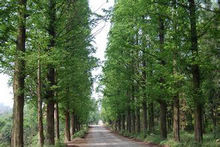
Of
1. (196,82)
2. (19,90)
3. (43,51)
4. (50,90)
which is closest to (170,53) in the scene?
(196,82)

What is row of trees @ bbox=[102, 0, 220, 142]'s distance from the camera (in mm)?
11359

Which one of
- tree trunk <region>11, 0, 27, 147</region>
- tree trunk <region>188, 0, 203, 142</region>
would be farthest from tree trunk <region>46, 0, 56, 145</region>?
tree trunk <region>188, 0, 203, 142</region>

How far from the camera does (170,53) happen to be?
497 inches

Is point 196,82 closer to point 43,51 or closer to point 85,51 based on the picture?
point 43,51

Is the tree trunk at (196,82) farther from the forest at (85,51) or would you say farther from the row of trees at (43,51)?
the row of trees at (43,51)

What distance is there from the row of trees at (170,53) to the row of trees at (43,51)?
3.43m

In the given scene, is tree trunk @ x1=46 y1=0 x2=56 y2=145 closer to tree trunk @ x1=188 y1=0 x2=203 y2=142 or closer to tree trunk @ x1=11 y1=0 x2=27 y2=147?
tree trunk @ x1=11 y1=0 x2=27 y2=147

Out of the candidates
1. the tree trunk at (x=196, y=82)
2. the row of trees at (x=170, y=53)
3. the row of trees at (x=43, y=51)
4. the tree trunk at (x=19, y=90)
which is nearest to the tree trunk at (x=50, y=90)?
the row of trees at (x=43, y=51)

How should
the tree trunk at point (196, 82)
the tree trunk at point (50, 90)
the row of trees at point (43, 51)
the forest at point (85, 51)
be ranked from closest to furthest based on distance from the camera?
the row of trees at point (43, 51)
the forest at point (85, 51)
the tree trunk at point (196, 82)
the tree trunk at point (50, 90)

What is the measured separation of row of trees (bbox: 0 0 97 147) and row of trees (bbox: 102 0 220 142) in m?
3.43

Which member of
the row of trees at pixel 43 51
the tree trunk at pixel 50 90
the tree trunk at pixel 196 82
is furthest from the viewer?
the tree trunk at pixel 50 90

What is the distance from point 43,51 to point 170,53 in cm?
622

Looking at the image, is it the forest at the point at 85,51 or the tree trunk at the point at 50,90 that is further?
the tree trunk at the point at 50,90

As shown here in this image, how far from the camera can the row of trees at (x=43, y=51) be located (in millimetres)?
9460
